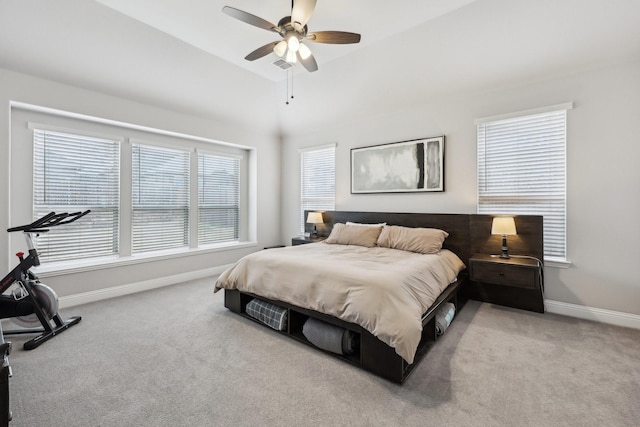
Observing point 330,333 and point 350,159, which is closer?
point 330,333

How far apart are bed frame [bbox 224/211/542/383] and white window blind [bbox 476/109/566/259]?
194 millimetres

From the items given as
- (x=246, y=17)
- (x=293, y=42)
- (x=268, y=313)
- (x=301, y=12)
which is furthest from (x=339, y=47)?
(x=268, y=313)

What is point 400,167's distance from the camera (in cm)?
448

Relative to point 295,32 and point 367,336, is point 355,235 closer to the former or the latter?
point 367,336

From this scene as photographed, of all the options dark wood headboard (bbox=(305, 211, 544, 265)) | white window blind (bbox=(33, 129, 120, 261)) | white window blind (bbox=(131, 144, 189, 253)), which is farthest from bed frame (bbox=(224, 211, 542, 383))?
white window blind (bbox=(33, 129, 120, 261))

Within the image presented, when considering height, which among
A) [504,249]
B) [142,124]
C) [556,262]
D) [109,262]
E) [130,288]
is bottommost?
[130,288]

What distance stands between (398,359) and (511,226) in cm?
222

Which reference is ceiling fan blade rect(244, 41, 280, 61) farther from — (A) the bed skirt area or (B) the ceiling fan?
(A) the bed skirt area

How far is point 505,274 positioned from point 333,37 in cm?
304

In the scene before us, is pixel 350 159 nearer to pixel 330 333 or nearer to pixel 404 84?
pixel 404 84

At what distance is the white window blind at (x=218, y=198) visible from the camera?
5.16m

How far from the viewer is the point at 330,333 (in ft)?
7.82

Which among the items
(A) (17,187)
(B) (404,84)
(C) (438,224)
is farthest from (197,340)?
(B) (404,84)

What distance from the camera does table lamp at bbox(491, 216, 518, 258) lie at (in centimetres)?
321
